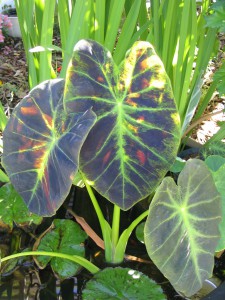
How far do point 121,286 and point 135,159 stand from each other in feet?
1.16

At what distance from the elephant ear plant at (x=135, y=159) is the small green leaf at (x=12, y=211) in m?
0.30

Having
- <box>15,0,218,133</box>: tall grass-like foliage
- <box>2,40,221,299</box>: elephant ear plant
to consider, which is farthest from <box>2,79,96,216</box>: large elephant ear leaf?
<box>15,0,218,133</box>: tall grass-like foliage

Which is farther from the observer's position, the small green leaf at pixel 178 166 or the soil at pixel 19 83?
the soil at pixel 19 83

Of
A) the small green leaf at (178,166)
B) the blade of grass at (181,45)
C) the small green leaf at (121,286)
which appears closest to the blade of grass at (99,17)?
the blade of grass at (181,45)

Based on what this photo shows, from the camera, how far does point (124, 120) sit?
2.99ft

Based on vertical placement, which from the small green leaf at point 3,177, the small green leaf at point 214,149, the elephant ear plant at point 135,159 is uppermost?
the elephant ear plant at point 135,159

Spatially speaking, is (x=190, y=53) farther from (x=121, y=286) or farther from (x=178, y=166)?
(x=121, y=286)

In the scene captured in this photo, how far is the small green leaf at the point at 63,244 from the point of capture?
3.82 feet

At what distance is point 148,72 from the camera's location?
896 mm

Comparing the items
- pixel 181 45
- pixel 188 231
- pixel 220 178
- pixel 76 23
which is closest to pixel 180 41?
pixel 181 45

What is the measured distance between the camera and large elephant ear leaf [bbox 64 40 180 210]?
2.94 ft

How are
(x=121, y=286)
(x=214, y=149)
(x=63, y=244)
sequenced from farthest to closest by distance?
(x=214, y=149) → (x=63, y=244) → (x=121, y=286)

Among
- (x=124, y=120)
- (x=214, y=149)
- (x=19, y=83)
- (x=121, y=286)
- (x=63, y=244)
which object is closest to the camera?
(x=124, y=120)

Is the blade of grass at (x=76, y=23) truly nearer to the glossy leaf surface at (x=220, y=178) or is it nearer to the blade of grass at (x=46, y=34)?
the blade of grass at (x=46, y=34)
